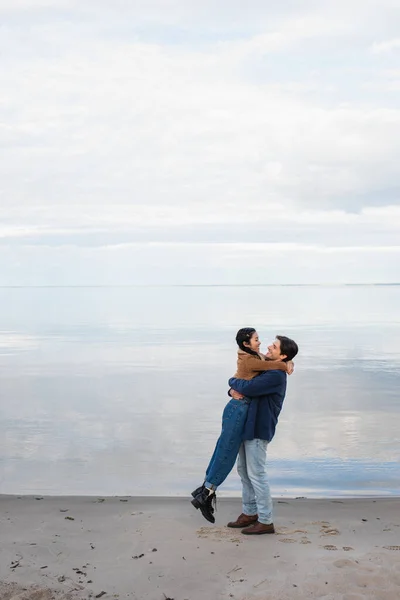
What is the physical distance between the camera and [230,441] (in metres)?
6.87

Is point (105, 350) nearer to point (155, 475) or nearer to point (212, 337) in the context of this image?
point (212, 337)

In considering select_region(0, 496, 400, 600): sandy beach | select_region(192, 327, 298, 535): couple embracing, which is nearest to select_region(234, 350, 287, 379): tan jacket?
select_region(192, 327, 298, 535): couple embracing

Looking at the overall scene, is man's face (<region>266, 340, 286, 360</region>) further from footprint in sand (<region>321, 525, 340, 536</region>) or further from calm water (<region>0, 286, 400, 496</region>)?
calm water (<region>0, 286, 400, 496</region>)

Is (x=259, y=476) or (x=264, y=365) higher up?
(x=264, y=365)

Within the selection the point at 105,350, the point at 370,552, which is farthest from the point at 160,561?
the point at 105,350

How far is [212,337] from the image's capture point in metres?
31.9

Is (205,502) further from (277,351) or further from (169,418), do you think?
(169,418)

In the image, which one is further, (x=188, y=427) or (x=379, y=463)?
(x=188, y=427)

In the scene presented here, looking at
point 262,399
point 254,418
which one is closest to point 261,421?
point 254,418

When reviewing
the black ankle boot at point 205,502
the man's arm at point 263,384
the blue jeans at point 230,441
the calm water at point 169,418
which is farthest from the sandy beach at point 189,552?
the calm water at point 169,418

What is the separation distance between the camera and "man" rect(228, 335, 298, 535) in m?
6.80

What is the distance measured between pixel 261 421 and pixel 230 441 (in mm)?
338

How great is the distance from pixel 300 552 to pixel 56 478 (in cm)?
468

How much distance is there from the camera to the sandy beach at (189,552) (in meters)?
5.46
